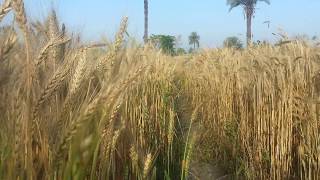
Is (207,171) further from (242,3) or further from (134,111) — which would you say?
(242,3)

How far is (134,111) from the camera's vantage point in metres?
2.99

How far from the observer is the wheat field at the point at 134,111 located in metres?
1.13

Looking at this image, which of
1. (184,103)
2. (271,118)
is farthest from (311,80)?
(184,103)

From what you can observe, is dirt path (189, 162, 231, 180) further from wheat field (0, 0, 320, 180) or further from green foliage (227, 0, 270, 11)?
green foliage (227, 0, 270, 11)

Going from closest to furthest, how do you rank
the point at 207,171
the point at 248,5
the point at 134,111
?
the point at 134,111, the point at 207,171, the point at 248,5

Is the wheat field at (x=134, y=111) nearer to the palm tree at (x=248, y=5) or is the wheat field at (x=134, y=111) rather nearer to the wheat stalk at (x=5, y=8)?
the wheat stalk at (x=5, y=8)

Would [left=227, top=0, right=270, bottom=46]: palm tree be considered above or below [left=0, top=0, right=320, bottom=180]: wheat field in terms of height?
above

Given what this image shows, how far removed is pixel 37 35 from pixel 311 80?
1.98 meters

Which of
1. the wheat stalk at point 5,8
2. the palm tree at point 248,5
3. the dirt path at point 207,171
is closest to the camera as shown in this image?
the wheat stalk at point 5,8

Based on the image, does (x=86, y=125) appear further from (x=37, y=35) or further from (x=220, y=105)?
(x=220, y=105)

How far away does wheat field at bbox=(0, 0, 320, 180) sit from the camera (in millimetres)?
1129

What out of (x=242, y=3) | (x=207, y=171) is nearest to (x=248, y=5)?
(x=242, y=3)

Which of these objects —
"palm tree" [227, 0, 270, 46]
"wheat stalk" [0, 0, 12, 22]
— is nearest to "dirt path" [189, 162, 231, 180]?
"wheat stalk" [0, 0, 12, 22]

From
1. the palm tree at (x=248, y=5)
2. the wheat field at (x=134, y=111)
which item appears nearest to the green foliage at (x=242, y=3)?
the palm tree at (x=248, y=5)
